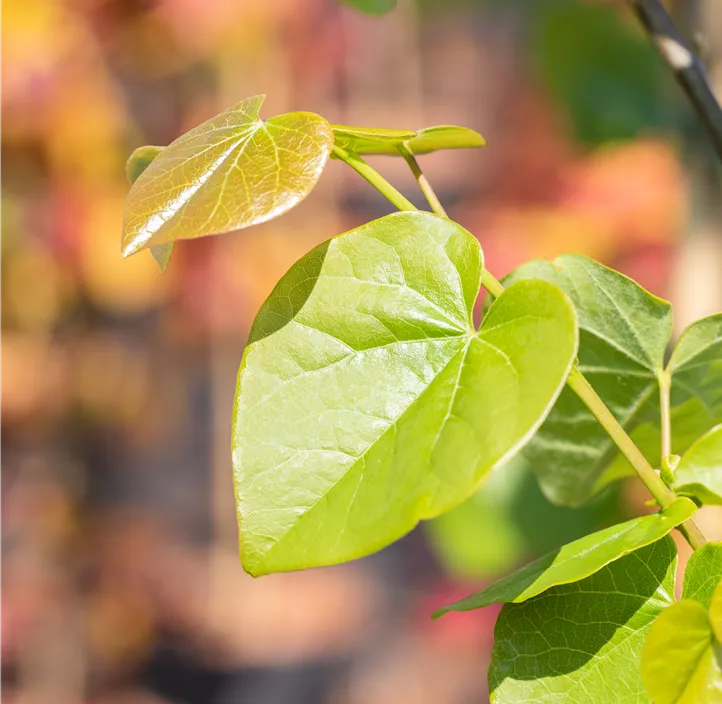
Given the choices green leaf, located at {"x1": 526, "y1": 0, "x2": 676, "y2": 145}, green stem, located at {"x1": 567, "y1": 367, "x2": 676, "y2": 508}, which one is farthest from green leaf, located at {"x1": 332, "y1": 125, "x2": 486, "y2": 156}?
green leaf, located at {"x1": 526, "y1": 0, "x2": 676, "y2": 145}

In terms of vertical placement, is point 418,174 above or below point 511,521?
above

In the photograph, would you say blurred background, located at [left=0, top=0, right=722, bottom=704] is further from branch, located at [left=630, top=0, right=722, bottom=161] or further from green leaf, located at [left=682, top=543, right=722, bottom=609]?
green leaf, located at [left=682, top=543, right=722, bottom=609]

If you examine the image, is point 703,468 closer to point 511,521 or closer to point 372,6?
point 372,6

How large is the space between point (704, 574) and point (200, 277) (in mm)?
1751

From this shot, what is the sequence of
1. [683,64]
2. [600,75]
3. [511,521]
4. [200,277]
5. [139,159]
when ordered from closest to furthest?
[139,159], [683,64], [511,521], [600,75], [200,277]

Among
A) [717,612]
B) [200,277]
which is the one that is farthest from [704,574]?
[200,277]

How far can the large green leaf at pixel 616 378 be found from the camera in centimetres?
40

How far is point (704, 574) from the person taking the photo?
0.29 metres

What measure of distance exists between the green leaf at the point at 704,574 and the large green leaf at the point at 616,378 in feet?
0.44

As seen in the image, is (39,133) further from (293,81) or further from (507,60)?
(507,60)

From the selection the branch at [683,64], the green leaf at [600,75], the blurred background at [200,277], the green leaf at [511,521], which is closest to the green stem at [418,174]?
the branch at [683,64]

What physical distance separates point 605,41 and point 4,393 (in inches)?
56.6

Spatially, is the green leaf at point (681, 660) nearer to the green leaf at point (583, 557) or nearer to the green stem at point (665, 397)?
the green leaf at point (583, 557)

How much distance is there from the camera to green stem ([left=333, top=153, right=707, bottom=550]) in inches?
11.1
